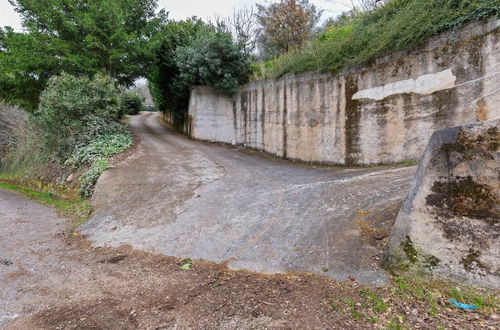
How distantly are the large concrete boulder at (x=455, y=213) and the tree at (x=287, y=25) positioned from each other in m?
9.64

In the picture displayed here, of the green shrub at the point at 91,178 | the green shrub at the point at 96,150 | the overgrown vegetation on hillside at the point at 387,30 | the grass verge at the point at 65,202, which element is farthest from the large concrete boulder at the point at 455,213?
the green shrub at the point at 96,150

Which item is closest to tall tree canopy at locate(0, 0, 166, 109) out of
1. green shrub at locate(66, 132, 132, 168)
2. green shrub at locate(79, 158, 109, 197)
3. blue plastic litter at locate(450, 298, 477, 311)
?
green shrub at locate(66, 132, 132, 168)

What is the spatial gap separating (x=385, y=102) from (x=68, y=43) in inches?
467

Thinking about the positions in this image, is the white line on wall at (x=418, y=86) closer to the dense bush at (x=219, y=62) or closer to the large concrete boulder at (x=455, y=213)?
the large concrete boulder at (x=455, y=213)

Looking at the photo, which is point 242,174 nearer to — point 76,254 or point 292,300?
point 76,254

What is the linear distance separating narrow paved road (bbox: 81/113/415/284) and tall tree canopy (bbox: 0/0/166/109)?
598 centimetres

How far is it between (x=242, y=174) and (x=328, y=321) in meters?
5.04

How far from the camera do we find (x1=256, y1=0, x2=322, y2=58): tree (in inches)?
444

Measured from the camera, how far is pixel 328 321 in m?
2.03

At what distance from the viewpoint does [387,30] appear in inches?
244

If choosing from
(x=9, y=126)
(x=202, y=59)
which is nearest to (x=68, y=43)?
(x=202, y=59)

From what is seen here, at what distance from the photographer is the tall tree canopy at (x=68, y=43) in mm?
10055

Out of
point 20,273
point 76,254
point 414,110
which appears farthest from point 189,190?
point 414,110

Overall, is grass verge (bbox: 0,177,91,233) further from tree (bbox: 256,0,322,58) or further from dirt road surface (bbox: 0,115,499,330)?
tree (bbox: 256,0,322,58)
